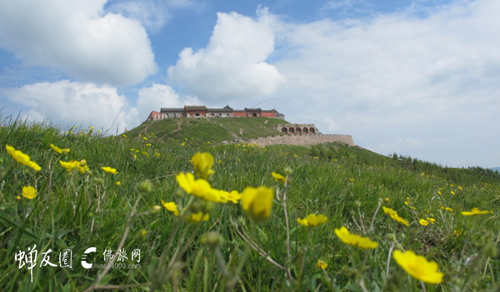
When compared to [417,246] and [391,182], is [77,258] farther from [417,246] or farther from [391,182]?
[391,182]

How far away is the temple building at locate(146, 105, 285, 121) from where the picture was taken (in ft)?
254

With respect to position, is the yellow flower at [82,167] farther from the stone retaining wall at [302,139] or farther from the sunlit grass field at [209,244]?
the stone retaining wall at [302,139]

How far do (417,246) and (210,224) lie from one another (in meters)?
1.41

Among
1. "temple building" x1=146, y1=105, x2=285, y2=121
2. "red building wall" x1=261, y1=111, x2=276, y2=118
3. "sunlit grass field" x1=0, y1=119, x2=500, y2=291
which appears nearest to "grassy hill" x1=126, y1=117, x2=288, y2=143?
"temple building" x1=146, y1=105, x2=285, y2=121

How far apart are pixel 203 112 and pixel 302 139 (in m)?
38.1

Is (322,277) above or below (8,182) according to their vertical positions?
below

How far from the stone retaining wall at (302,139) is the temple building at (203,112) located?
30.1m

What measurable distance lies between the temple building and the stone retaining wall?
3007 centimetres

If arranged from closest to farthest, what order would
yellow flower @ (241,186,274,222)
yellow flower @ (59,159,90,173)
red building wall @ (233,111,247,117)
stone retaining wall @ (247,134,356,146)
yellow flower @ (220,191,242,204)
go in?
yellow flower @ (241,186,274,222) < yellow flower @ (220,191,242,204) < yellow flower @ (59,159,90,173) < stone retaining wall @ (247,134,356,146) < red building wall @ (233,111,247,117)

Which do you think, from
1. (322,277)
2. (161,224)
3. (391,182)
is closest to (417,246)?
(322,277)

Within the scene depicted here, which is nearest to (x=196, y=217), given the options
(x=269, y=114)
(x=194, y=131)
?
(x=194, y=131)

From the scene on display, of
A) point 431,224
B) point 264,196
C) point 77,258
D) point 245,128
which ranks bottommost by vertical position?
point 77,258

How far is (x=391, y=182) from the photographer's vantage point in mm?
4352

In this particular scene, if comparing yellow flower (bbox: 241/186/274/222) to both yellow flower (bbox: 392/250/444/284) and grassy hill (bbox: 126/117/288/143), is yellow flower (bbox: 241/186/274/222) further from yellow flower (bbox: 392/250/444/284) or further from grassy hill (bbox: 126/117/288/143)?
grassy hill (bbox: 126/117/288/143)
